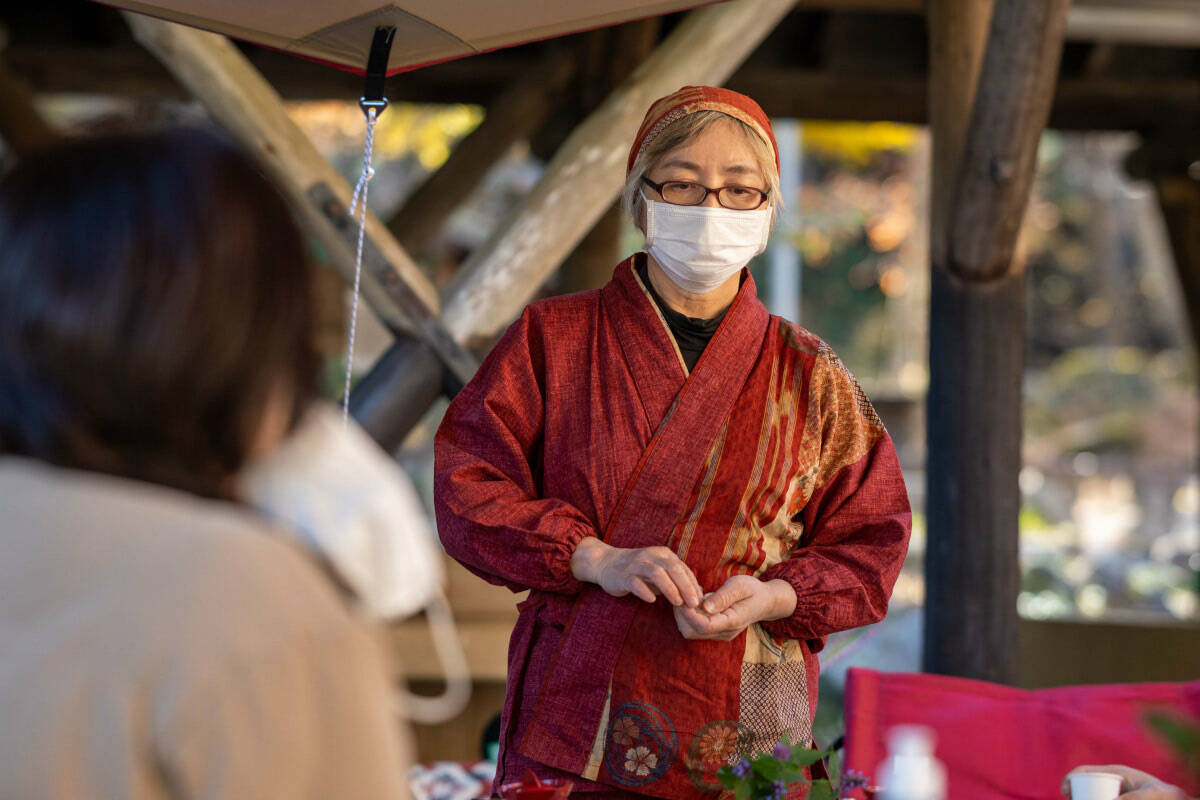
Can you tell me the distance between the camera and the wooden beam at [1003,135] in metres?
2.69

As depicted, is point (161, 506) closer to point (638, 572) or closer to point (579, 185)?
point (638, 572)

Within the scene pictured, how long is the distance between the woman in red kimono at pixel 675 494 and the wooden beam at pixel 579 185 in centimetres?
108

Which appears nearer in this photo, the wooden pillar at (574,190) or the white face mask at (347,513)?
the white face mask at (347,513)

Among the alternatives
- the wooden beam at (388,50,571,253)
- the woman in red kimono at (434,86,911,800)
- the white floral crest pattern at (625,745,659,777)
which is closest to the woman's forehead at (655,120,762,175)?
the woman in red kimono at (434,86,911,800)

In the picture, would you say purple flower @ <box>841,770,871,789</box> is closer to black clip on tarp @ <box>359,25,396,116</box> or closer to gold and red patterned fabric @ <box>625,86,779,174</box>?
gold and red patterned fabric @ <box>625,86,779,174</box>

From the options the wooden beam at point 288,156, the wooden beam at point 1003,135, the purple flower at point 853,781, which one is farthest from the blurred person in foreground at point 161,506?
the wooden beam at point 1003,135

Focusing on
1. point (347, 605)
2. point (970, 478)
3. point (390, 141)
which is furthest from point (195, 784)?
point (390, 141)

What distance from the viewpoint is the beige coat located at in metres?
0.66

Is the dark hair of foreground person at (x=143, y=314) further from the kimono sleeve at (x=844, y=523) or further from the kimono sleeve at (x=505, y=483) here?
the kimono sleeve at (x=844, y=523)

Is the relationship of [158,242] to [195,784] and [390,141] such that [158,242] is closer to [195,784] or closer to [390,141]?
[195,784]

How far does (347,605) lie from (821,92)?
3915 millimetres

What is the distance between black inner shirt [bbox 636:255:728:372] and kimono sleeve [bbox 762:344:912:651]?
154 mm

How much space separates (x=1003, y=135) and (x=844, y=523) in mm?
1376

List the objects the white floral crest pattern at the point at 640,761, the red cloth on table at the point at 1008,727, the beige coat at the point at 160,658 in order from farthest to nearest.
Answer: the red cloth on table at the point at 1008,727, the white floral crest pattern at the point at 640,761, the beige coat at the point at 160,658
